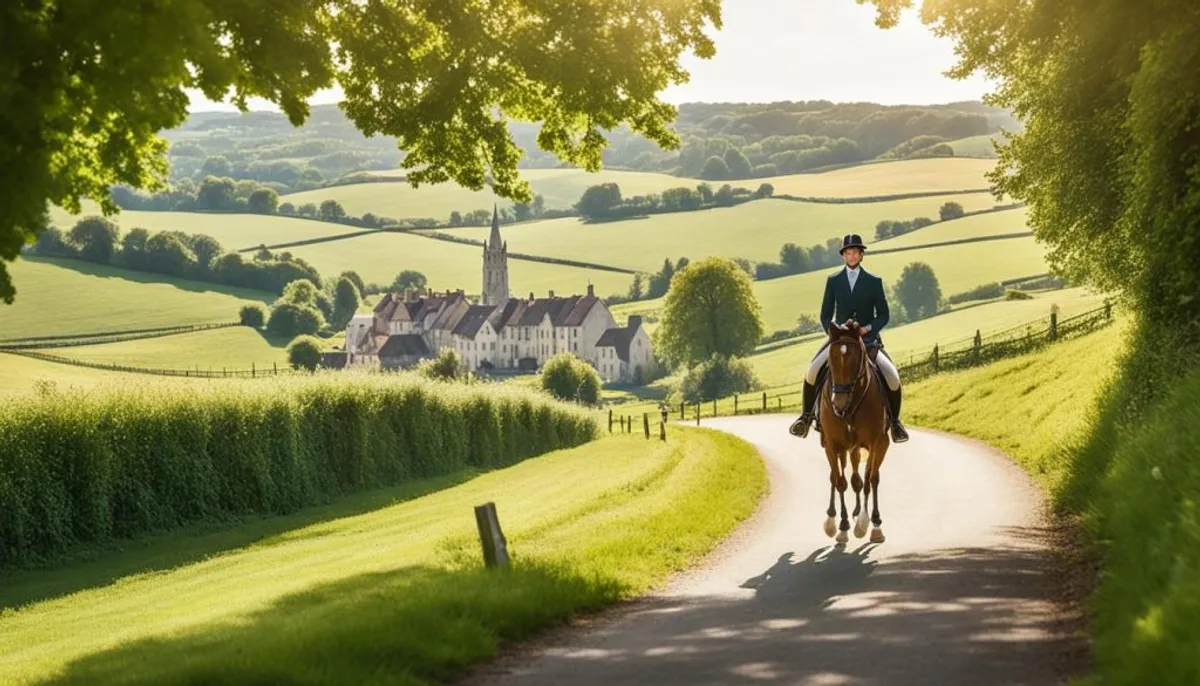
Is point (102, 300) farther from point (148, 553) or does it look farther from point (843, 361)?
point (843, 361)

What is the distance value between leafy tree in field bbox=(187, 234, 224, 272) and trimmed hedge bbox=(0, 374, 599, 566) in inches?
5397

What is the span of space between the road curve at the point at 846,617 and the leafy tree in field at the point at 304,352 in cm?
13534

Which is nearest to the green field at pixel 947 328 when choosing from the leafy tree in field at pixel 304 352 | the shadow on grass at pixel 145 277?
the leafy tree in field at pixel 304 352

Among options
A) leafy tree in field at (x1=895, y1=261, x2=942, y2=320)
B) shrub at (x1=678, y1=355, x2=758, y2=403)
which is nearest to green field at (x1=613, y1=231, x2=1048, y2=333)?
leafy tree in field at (x1=895, y1=261, x2=942, y2=320)

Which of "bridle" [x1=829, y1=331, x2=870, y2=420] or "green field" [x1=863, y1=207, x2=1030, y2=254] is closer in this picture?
"bridle" [x1=829, y1=331, x2=870, y2=420]

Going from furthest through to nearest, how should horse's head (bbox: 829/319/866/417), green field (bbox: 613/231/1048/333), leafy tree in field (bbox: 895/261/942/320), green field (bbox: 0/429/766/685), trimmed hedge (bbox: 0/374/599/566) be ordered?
green field (bbox: 613/231/1048/333) → leafy tree in field (bbox: 895/261/942/320) → trimmed hedge (bbox: 0/374/599/566) → horse's head (bbox: 829/319/866/417) → green field (bbox: 0/429/766/685)

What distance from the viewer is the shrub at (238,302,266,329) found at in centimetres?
15888

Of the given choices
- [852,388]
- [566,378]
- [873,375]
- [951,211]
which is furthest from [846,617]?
[951,211]

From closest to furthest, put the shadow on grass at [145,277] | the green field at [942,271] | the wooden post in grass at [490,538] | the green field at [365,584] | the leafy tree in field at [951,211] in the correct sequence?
the green field at [365,584], the wooden post in grass at [490,538], the green field at [942,271], the shadow on grass at [145,277], the leafy tree in field at [951,211]

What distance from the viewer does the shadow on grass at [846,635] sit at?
10.4 meters

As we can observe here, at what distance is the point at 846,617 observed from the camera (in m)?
12.5

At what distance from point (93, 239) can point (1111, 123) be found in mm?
154720

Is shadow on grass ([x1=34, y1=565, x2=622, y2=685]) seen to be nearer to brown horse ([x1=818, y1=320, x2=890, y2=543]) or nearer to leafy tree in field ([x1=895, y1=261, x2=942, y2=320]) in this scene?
brown horse ([x1=818, y1=320, x2=890, y2=543])

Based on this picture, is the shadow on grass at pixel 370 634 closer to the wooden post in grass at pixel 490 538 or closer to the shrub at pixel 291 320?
the wooden post in grass at pixel 490 538
